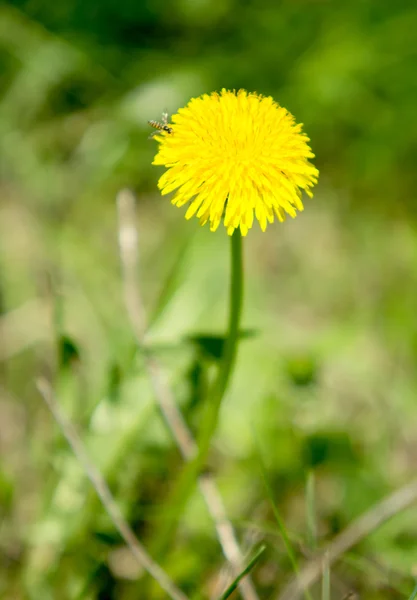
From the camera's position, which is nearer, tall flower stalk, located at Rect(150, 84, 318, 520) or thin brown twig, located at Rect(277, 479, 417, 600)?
tall flower stalk, located at Rect(150, 84, 318, 520)

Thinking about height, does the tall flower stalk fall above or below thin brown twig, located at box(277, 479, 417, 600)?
above

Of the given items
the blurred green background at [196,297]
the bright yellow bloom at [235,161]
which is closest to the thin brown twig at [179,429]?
the blurred green background at [196,297]

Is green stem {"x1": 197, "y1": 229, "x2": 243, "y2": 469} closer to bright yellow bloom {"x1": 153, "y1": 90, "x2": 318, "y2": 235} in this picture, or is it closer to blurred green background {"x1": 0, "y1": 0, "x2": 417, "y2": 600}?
bright yellow bloom {"x1": 153, "y1": 90, "x2": 318, "y2": 235}

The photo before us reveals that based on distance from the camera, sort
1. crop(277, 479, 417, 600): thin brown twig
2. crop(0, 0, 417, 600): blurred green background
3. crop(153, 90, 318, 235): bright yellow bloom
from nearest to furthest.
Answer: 1. crop(153, 90, 318, 235): bright yellow bloom
2. crop(277, 479, 417, 600): thin brown twig
3. crop(0, 0, 417, 600): blurred green background

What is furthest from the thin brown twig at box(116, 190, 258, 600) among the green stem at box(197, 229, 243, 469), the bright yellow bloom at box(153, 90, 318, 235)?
→ the bright yellow bloom at box(153, 90, 318, 235)

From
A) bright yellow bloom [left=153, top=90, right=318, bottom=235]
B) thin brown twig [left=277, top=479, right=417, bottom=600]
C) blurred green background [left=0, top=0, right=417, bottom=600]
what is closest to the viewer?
bright yellow bloom [left=153, top=90, right=318, bottom=235]

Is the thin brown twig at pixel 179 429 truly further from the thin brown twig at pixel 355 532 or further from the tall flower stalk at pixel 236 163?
the tall flower stalk at pixel 236 163

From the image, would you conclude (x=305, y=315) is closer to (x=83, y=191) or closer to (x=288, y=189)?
(x=83, y=191)
